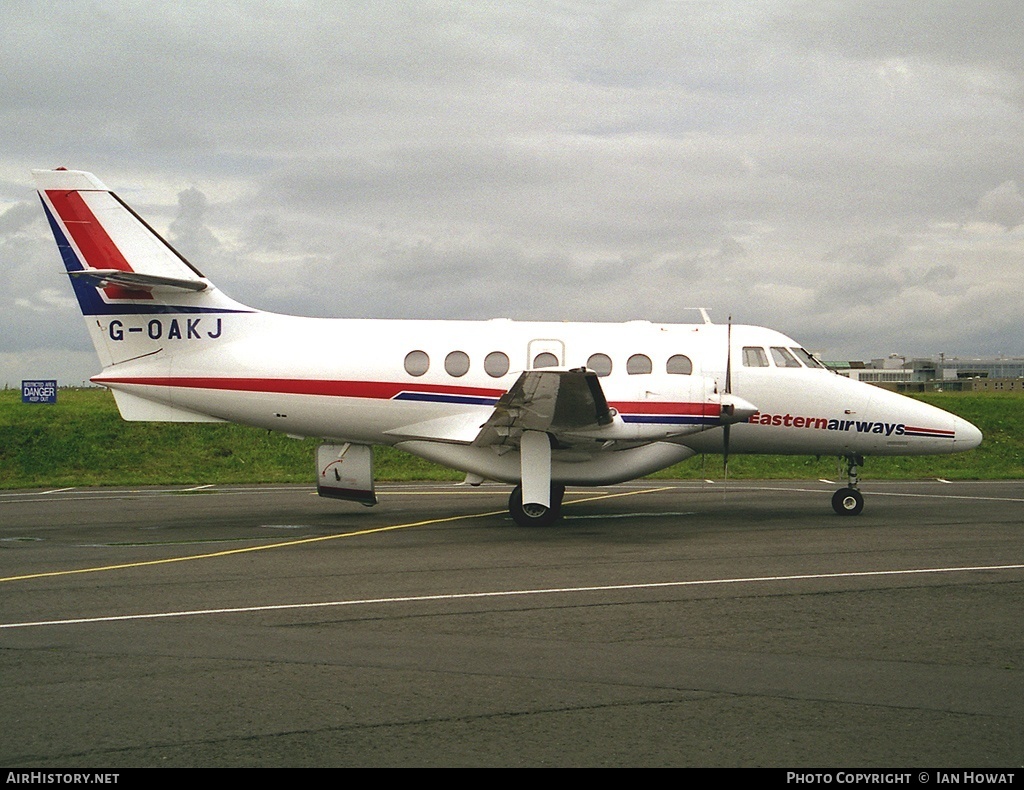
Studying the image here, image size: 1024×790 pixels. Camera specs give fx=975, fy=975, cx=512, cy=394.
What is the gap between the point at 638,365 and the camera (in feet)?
62.1

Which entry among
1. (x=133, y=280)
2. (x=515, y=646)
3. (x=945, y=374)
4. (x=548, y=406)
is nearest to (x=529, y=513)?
(x=548, y=406)

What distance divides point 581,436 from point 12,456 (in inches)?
953

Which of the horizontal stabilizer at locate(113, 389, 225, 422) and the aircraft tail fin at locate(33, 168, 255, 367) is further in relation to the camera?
the horizontal stabilizer at locate(113, 389, 225, 422)

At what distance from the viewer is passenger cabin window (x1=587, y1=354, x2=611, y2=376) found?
18.8m

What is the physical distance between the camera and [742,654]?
8297 mm

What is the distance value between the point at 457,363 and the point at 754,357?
593 cm

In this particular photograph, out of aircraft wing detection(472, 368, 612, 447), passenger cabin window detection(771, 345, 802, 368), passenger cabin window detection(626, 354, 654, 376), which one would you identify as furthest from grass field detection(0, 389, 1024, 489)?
aircraft wing detection(472, 368, 612, 447)

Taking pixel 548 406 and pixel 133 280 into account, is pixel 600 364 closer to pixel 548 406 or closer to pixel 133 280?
pixel 548 406

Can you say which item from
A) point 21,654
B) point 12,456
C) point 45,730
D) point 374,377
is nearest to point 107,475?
point 12,456

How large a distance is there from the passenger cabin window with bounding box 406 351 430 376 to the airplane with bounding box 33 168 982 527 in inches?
1.5

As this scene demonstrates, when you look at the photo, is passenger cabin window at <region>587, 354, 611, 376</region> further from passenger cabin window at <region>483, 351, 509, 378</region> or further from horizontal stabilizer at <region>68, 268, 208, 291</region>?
horizontal stabilizer at <region>68, 268, 208, 291</region>

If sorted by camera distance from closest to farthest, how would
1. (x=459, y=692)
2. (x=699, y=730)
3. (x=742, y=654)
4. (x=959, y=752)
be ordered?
(x=959, y=752)
(x=699, y=730)
(x=459, y=692)
(x=742, y=654)

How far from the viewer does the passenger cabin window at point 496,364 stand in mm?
18688

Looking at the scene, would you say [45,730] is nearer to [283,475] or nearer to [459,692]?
[459,692]
